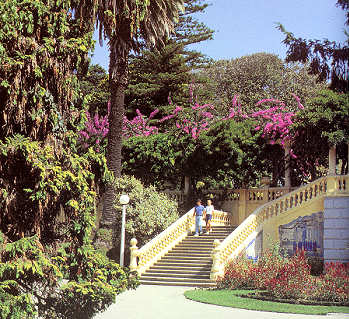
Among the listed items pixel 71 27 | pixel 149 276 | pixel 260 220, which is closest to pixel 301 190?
pixel 260 220

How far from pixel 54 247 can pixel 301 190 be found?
14.4 meters

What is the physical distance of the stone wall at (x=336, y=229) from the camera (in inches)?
844

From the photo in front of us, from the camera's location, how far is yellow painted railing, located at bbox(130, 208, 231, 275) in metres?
22.1

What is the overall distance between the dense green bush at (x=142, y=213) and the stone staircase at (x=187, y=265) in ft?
4.44

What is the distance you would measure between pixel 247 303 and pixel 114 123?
9961 mm

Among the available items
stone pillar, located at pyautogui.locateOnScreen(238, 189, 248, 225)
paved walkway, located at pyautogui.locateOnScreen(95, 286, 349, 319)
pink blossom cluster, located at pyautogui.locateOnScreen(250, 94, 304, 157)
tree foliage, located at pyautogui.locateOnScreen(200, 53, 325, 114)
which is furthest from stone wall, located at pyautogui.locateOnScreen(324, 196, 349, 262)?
tree foliage, located at pyautogui.locateOnScreen(200, 53, 325, 114)

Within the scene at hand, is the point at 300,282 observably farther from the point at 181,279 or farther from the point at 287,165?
the point at 287,165

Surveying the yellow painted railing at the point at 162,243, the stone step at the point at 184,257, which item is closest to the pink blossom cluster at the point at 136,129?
the yellow painted railing at the point at 162,243

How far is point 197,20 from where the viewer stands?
38.5 m

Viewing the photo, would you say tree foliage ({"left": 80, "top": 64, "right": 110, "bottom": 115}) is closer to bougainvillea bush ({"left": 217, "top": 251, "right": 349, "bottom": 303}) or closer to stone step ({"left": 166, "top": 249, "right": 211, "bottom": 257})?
stone step ({"left": 166, "top": 249, "right": 211, "bottom": 257})

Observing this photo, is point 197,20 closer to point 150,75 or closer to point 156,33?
point 150,75

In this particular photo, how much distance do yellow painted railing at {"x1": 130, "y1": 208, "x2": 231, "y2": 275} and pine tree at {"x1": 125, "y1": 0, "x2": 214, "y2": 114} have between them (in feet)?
39.8

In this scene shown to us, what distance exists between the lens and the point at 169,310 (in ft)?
48.5

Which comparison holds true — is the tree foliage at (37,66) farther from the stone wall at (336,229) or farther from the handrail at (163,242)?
the stone wall at (336,229)
